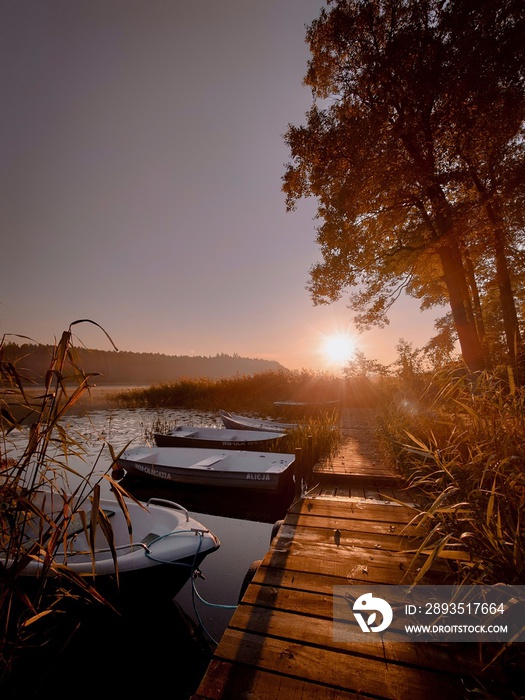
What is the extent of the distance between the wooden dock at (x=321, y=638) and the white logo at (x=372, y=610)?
147 millimetres

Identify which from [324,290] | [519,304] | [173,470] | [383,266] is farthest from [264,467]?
[519,304]

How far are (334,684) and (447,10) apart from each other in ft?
44.6

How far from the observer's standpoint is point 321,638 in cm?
208

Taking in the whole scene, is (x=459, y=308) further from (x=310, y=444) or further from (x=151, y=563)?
(x=151, y=563)

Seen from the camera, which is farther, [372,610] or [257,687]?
[372,610]

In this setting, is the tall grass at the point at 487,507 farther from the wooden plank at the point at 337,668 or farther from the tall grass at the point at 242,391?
the tall grass at the point at 242,391

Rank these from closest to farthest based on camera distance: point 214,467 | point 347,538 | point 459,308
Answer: point 347,538 → point 214,467 → point 459,308

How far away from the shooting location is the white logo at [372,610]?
2.15 m

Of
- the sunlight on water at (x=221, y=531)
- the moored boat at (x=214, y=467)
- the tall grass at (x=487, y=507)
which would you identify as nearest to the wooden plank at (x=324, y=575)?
the tall grass at (x=487, y=507)

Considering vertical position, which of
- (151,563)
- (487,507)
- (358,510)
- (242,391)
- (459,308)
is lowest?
(151,563)

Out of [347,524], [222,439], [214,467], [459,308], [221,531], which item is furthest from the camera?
[222,439]

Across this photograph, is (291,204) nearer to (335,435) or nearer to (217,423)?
(335,435)

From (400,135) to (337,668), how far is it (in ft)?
37.6

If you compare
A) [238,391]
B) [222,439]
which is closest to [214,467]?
[222,439]
